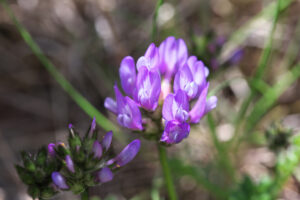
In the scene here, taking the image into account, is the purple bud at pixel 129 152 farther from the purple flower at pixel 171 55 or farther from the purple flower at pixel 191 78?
the purple flower at pixel 171 55

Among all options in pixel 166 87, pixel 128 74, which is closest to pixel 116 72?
pixel 166 87

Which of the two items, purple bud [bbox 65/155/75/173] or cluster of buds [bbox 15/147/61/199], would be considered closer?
purple bud [bbox 65/155/75/173]

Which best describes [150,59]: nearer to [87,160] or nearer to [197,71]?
[197,71]

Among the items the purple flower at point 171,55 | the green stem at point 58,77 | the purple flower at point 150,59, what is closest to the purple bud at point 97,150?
the purple flower at point 150,59

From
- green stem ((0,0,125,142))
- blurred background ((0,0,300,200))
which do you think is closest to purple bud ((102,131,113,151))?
green stem ((0,0,125,142))

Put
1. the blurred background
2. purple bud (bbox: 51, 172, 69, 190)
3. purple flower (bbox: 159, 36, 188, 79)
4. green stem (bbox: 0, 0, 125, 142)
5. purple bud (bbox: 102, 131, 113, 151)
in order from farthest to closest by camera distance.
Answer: the blurred background, green stem (bbox: 0, 0, 125, 142), purple flower (bbox: 159, 36, 188, 79), purple bud (bbox: 102, 131, 113, 151), purple bud (bbox: 51, 172, 69, 190)

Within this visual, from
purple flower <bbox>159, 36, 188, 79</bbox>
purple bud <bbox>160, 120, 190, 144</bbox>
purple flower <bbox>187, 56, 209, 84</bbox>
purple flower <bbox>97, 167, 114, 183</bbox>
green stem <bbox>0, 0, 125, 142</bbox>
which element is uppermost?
green stem <bbox>0, 0, 125, 142</bbox>

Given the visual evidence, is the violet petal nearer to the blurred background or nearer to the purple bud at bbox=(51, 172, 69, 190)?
the purple bud at bbox=(51, 172, 69, 190)
